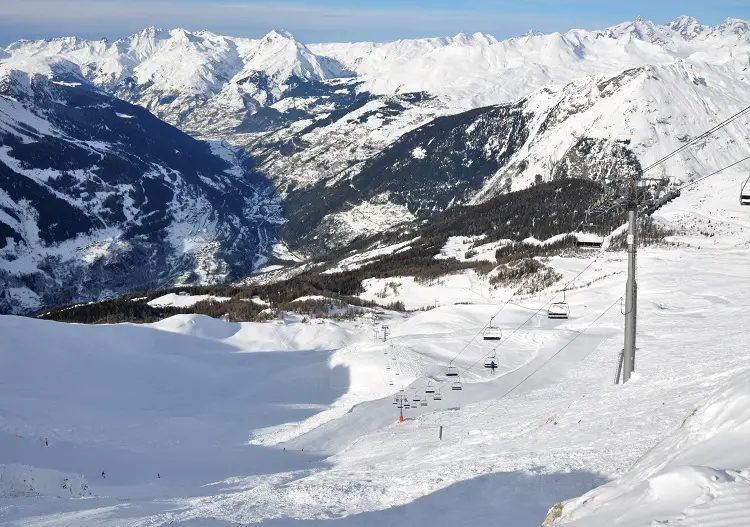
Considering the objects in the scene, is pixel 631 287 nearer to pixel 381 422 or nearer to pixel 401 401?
pixel 401 401

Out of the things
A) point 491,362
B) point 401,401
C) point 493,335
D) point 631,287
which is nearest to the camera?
point 631,287

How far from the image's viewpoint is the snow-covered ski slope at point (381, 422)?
1680 cm

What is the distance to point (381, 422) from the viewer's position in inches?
2250

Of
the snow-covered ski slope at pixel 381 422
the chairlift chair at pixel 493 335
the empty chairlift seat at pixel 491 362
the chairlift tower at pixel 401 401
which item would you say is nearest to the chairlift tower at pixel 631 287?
the snow-covered ski slope at pixel 381 422

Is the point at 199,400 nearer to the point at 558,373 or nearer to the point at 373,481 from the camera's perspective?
the point at 558,373

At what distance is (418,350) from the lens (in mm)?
82062

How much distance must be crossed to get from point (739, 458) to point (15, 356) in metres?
69.2

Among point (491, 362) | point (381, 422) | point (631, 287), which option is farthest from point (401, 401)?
point (631, 287)

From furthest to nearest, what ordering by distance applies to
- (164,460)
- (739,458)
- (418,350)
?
(418,350) < (164,460) < (739,458)

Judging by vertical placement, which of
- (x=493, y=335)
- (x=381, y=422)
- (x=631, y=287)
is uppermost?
(x=631, y=287)

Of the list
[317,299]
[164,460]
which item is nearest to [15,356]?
[164,460]

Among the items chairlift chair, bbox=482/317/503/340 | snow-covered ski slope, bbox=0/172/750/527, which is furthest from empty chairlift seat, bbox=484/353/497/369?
chairlift chair, bbox=482/317/503/340

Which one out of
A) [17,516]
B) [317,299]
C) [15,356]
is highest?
[17,516]

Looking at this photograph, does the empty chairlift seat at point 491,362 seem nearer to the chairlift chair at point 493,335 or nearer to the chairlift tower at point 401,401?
the chairlift chair at point 493,335
